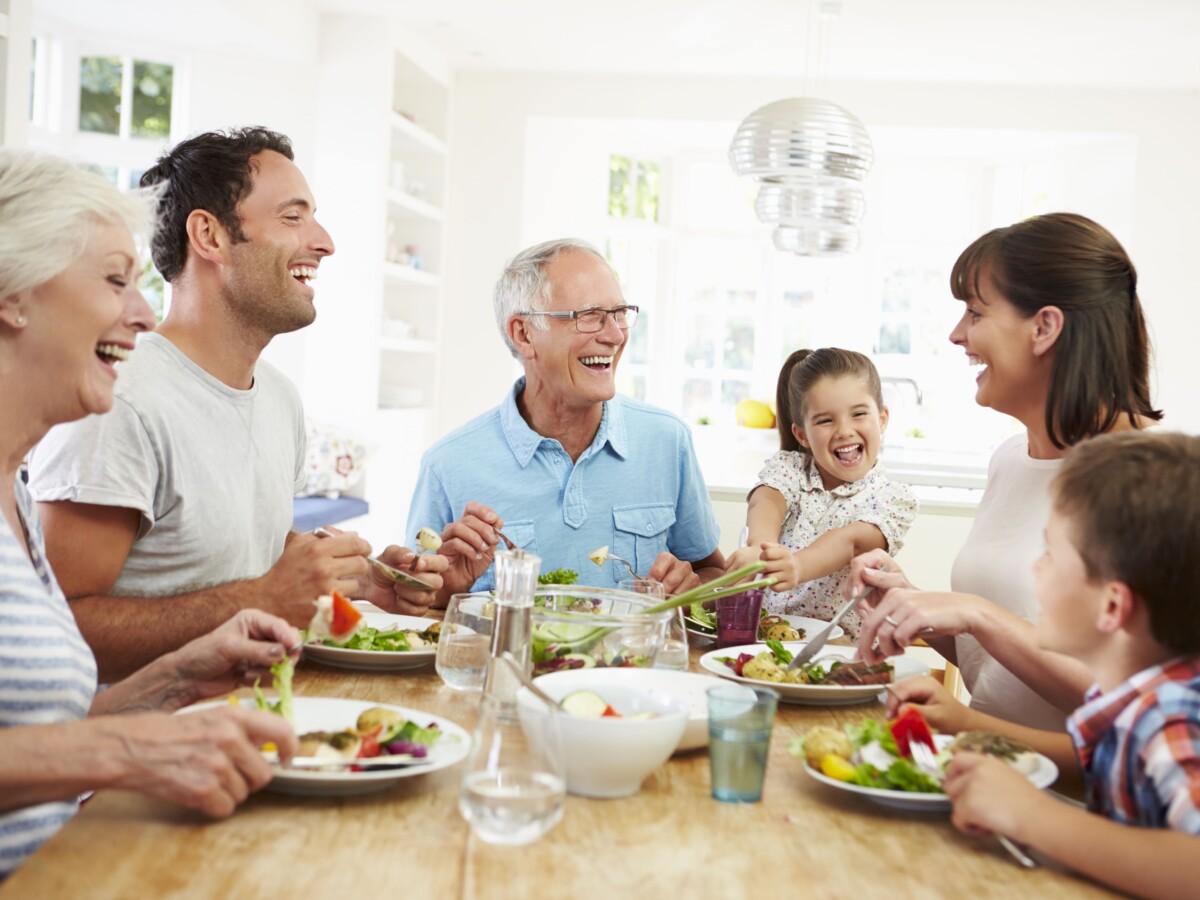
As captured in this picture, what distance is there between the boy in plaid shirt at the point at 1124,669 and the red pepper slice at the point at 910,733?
103 mm

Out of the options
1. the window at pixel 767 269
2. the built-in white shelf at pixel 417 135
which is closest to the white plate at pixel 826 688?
the built-in white shelf at pixel 417 135

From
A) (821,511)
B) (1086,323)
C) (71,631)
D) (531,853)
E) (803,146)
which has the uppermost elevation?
(803,146)

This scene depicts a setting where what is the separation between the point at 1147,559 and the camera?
45.8 inches

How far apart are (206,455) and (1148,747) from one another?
5.09 feet

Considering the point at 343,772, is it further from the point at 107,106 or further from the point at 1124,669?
the point at 107,106

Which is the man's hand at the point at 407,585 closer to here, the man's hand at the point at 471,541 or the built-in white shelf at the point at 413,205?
the man's hand at the point at 471,541

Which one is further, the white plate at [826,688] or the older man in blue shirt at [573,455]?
the older man in blue shirt at [573,455]

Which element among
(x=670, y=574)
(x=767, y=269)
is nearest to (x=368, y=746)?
(x=670, y=574)

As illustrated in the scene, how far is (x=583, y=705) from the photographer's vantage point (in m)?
1.27

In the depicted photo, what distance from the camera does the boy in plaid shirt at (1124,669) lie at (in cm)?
108

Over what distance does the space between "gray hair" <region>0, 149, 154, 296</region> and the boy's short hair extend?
1.18 meters

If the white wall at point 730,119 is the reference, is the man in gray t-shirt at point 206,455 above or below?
below

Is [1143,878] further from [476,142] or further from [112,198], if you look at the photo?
[476,142]

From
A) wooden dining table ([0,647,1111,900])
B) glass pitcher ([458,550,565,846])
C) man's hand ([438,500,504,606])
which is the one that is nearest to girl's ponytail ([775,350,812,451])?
man's hand ([438,500,504,606])
